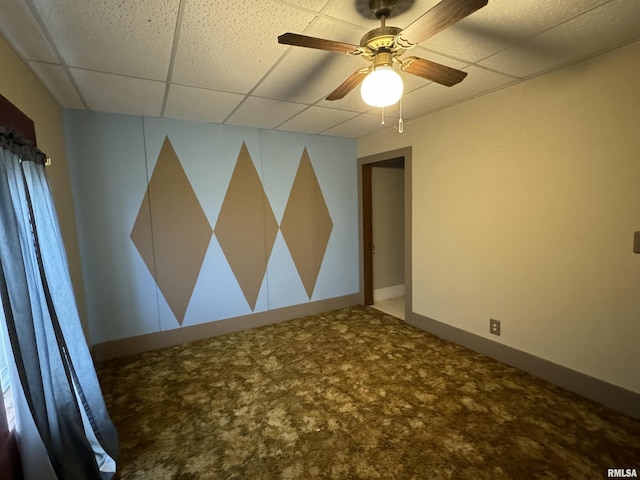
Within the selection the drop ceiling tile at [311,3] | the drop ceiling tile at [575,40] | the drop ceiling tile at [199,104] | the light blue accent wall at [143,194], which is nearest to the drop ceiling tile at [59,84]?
the light blue accent wall at [143,194]

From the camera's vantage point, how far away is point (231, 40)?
5.56ft

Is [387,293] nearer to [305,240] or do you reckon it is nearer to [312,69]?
[305,240]

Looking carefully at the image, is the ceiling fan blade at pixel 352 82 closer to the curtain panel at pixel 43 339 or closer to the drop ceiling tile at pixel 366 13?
the drop ceiling tile at pixel 366 13

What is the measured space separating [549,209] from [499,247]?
0.50 meters

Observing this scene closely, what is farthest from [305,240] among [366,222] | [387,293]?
[387,293]

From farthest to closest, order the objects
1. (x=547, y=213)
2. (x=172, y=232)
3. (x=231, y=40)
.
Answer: (x=172, y=232) < (x=547, y=213) < (x=231, y=40)

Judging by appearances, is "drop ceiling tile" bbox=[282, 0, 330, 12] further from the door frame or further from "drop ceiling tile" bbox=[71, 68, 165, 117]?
the door frame

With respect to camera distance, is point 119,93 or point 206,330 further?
point 206,330

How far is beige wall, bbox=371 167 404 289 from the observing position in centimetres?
446

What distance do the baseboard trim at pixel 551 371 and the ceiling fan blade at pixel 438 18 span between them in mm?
2585

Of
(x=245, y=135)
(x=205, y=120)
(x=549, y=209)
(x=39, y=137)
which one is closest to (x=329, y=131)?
(x=245, y=135)

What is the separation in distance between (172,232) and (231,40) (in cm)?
213

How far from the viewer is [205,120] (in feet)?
10.3
